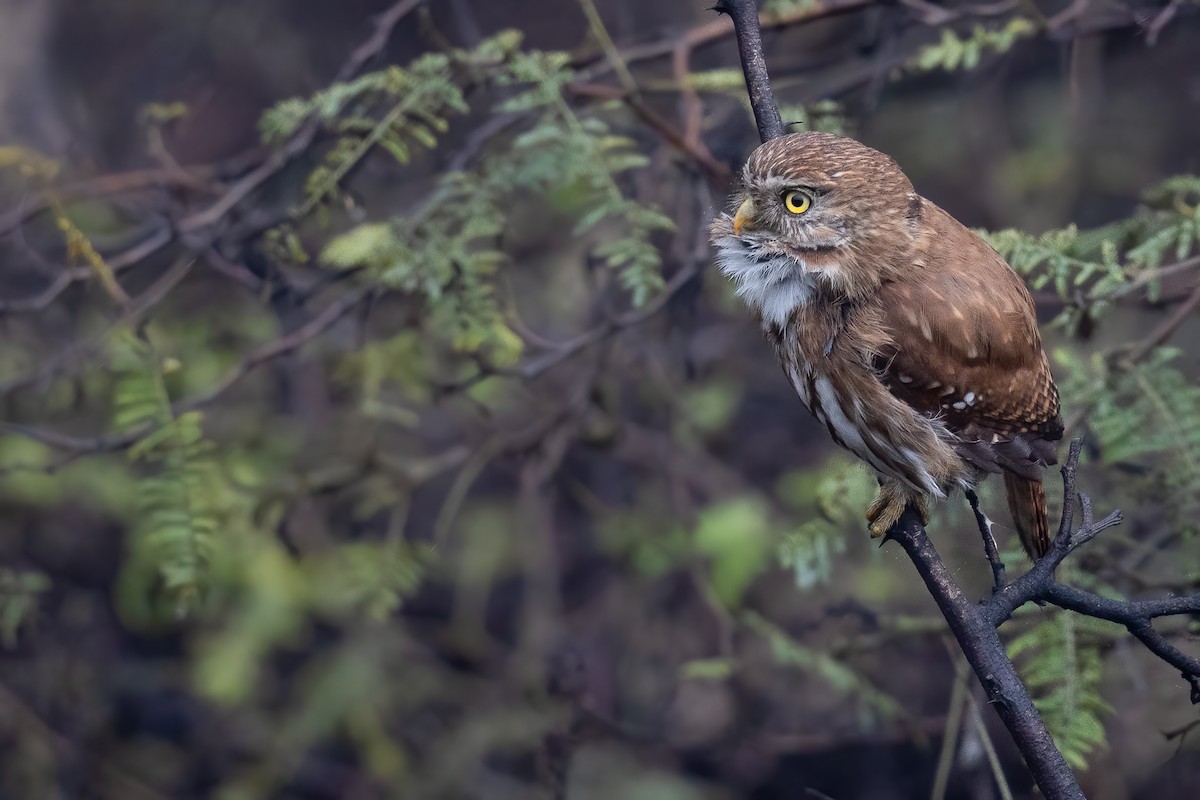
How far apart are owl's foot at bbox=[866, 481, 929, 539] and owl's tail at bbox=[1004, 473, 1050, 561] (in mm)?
257

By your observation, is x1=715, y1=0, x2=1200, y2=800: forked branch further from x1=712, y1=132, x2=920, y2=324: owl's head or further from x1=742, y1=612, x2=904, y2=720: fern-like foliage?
x1=742, y1=612, x2=904, y2=720: fern-like foliage

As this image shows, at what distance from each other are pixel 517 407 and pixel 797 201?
2396mm

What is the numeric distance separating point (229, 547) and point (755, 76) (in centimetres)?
277

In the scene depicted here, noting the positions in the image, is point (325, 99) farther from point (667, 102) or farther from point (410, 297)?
point (667, 102)

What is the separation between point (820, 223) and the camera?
2.46 m

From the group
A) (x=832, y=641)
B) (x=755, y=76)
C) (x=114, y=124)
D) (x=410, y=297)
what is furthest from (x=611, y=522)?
(x=114, y=124)

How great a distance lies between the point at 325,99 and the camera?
3268 millimetres

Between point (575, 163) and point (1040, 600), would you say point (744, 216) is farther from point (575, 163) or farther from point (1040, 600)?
point (1040, 600)

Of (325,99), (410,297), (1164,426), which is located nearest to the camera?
(1164,426)

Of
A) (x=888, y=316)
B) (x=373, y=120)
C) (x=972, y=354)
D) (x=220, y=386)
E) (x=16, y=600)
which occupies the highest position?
(x=373, y=120)

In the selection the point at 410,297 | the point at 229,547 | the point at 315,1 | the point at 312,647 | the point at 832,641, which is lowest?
the point at 312,647

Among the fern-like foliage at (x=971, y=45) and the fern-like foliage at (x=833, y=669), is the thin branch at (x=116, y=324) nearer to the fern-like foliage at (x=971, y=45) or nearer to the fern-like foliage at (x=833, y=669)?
the fern-like foliage at (x=833, y=669)

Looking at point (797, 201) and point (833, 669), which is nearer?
point (797, 201)

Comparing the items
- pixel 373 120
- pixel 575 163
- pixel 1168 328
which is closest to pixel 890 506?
pixel 1168 328
